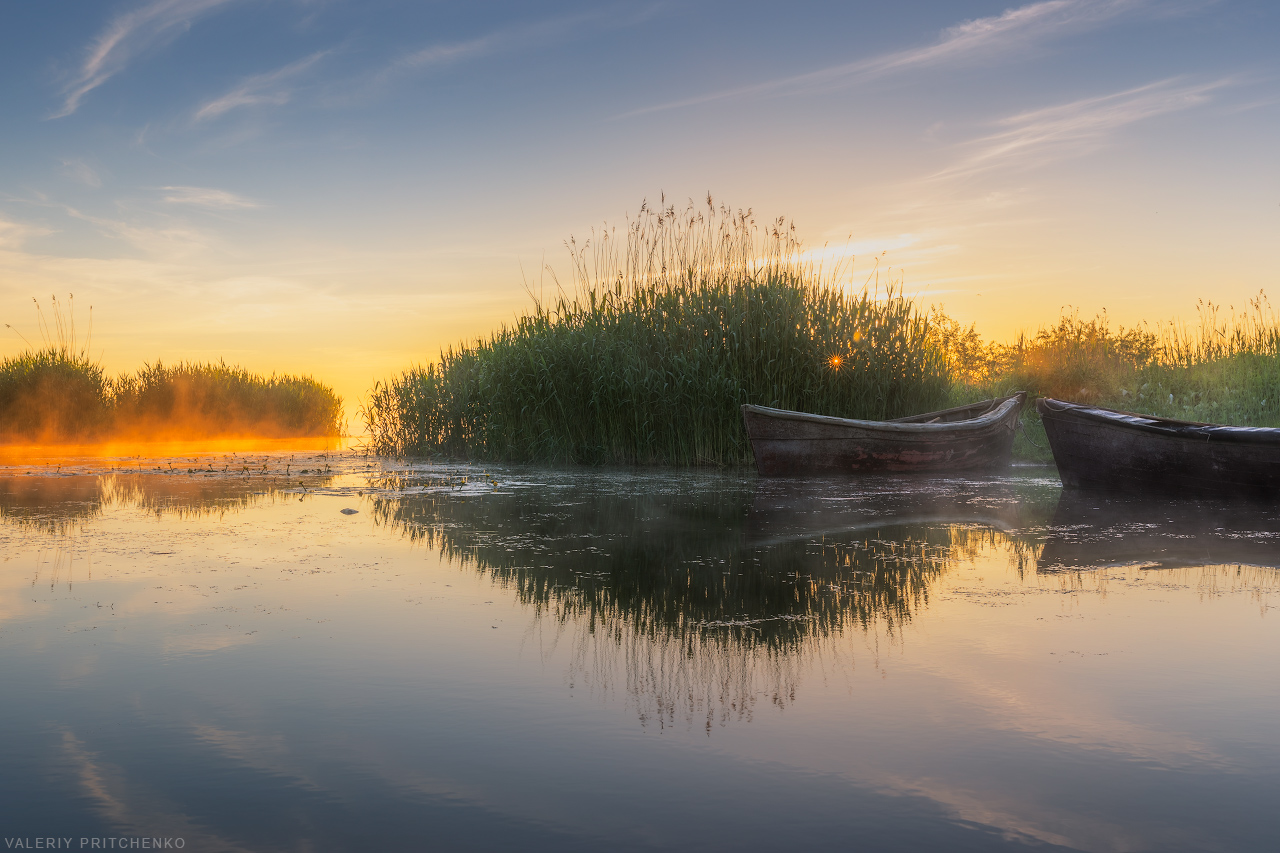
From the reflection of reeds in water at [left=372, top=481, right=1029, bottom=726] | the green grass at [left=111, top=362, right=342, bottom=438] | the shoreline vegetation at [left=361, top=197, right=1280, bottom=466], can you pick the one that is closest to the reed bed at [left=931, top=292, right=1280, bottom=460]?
the shoreline vegetation at [left=361, top=197, right=1280, bottom=466]

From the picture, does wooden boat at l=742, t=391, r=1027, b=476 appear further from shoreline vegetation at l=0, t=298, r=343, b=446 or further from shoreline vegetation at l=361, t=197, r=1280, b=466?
shoreline vegetation at l=0, t=298, r=343, b=446

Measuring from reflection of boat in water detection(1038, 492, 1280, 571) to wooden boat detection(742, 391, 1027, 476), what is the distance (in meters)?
2.24

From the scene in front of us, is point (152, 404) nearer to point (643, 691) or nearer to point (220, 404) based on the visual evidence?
point (220, 404)

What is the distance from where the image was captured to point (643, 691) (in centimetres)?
235

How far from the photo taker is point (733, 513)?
6.11 meters

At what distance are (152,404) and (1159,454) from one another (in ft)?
66.3

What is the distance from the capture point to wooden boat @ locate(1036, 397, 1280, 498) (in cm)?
658

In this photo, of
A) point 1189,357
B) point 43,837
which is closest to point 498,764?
point 43,837

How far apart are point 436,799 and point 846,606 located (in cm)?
194

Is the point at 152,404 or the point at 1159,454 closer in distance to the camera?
the point at 1159,454

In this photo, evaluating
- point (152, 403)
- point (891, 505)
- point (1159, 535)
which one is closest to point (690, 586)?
point (1159, 535)

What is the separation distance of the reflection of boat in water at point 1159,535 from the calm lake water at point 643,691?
4 centimetres

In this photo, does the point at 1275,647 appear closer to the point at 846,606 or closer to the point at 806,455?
the point at 846,606

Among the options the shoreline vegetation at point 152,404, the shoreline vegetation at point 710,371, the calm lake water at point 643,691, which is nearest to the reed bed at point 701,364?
the shoreline vegetation at point 710,371
